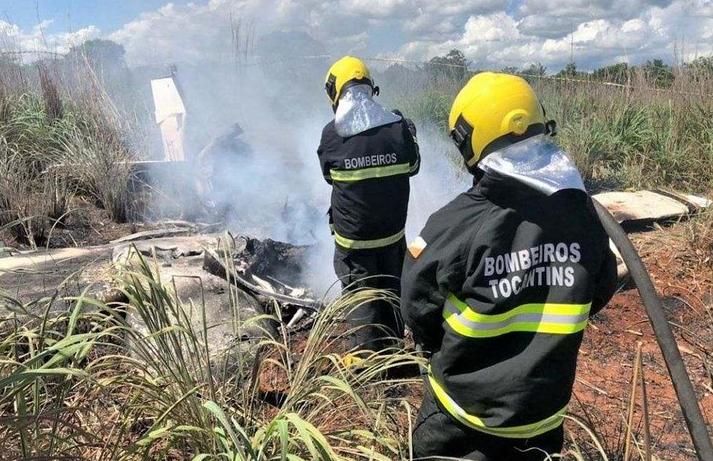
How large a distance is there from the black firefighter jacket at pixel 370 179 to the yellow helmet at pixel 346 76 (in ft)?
0.79

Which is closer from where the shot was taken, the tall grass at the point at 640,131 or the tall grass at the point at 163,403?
the tall grass at the point at 163,403

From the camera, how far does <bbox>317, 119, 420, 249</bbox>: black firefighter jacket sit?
3.65m

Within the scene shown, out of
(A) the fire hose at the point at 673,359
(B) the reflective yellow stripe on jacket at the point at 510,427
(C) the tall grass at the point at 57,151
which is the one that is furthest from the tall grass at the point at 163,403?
(C) the tall grass at the point at 57,151

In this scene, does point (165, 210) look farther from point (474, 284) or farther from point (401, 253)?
point (474, 284)

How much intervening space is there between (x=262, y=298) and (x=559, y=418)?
2.72 meters

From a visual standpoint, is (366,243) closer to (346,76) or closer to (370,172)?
(370,172)

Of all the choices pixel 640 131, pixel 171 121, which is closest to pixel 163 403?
pixel 171 121

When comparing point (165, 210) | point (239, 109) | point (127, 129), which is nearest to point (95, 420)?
point (165, 210)

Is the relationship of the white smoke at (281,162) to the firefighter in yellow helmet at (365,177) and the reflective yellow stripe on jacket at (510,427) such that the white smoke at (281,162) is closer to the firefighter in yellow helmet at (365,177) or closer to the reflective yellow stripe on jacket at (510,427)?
the firefighter in yellow helmet at (365,177)

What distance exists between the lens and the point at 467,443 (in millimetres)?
1916

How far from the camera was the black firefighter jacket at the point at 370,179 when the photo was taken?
365cm

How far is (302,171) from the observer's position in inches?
298

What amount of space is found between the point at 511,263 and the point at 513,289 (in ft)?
0.25

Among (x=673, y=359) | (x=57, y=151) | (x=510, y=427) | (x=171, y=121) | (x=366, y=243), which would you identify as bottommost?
(x=510, y=427)
